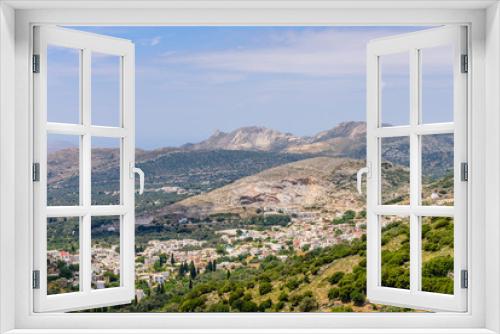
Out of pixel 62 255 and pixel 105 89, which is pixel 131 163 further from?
pixel 105 89

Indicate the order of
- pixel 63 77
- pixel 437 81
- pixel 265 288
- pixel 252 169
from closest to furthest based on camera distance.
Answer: pixel 437 81 < pixel 63 77 < pixel 265 288 < pixel 252 169

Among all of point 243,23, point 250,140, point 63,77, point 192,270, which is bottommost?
point 192,270

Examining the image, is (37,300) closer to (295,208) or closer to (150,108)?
(150,108)

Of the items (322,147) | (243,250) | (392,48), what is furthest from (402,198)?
(392,48)

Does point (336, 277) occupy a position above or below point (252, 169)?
below

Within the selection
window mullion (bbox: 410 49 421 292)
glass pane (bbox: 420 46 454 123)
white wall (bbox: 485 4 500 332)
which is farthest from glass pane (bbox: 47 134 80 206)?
white wall (bbox: 485 4 500 332)

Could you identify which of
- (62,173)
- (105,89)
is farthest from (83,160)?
(105,89)

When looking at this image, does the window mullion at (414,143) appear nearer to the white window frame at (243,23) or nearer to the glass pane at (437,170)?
the white window frame at (243,23)
